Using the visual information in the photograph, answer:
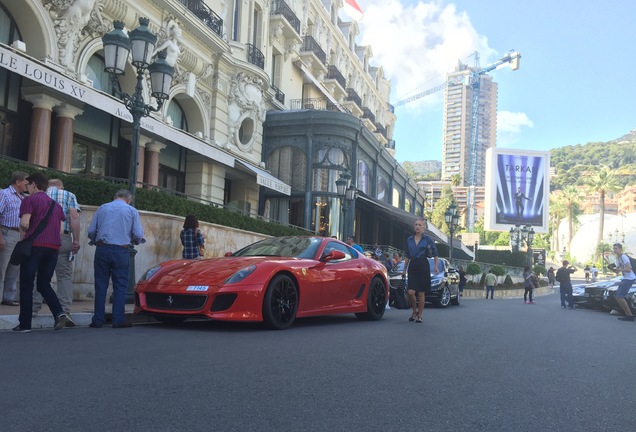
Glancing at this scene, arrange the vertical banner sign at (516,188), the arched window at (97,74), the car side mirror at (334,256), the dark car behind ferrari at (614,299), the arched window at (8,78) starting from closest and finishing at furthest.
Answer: the car side mirror at (334,256) < the arched window at (8,78) < the dark car behind ferrari at (614,299) < the arched window at (97,74) < the vertical banner sign at (516,188)

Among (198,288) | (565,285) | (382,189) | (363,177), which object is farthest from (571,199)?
(198,288)

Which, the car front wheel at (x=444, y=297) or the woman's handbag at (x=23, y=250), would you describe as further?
the car front wheel at (x=444, y=297)

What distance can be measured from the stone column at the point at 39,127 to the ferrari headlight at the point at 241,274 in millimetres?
8754

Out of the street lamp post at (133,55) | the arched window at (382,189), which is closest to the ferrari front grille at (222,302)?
the street lamp post at (133,55)

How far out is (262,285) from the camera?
6672mm

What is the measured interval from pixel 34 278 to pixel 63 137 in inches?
346

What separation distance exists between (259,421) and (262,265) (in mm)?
3962

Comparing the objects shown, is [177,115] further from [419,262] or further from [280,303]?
[280,303]

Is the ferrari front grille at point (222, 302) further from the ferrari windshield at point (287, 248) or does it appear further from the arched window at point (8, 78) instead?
the arched window at point (8, 78)

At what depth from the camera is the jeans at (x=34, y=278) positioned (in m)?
6.11

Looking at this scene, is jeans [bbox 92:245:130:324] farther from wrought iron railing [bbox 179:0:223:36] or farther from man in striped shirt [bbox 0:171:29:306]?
wrought iron railing [bbox 179:0:223:36]

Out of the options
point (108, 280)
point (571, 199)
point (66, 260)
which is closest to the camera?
point (108, 280)

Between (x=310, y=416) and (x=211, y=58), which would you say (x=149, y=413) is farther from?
(x=211, y=58)

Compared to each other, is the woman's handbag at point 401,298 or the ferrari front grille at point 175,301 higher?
the ferrari front grille at point 175,301
